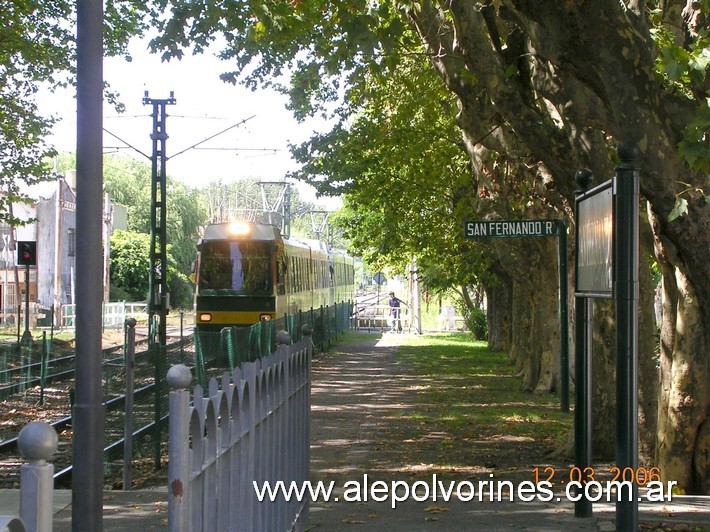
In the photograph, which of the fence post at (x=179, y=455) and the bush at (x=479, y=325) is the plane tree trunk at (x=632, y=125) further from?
the bush at (x=479, y=325)

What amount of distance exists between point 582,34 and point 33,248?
21.7m

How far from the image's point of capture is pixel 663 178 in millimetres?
8070

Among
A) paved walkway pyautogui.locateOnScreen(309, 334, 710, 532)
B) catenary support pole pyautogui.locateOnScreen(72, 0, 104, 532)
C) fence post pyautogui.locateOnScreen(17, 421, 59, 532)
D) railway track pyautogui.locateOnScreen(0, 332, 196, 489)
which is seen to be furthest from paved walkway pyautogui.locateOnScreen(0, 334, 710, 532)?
fence post pyautogui.locateOnScreen(17, 421, 59, 532)

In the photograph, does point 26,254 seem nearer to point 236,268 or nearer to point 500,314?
point 236,268

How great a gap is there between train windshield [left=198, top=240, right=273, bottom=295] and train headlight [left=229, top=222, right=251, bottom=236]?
259mm

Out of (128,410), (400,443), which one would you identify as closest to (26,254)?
(400,443)

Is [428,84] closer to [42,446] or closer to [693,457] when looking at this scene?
[693,457]

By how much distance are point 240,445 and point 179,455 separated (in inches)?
46.9

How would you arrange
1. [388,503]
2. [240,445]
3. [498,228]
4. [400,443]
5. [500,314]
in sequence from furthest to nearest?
[500,314], [400,443], [498,228], [388,503], [240,445]

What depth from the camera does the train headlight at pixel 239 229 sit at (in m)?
25.6

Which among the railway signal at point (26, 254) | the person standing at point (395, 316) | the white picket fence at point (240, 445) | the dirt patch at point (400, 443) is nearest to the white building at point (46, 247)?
the person standing at point (395, 316)

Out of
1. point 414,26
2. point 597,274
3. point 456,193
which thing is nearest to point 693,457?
point 597,274

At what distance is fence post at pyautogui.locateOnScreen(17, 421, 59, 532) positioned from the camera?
7.92 ft

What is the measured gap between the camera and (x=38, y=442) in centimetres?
242
